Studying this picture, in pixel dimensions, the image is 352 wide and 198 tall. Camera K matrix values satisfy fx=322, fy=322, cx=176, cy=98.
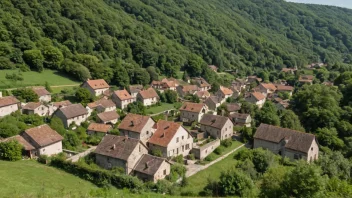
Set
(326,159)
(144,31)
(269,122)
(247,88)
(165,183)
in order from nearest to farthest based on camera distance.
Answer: (165,183) → (326,159) → (269,122) → (247,88) → (144,31)

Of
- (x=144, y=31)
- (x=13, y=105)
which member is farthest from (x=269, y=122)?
(x=144, y=31)

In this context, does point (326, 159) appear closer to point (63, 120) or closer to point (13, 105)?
point (63, 120)

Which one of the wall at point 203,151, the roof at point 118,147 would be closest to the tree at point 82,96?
the roof at point 118,147

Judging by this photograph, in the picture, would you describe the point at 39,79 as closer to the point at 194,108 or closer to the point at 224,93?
the point at 194,108

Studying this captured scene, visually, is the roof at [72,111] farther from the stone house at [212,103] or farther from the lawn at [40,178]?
the stone house at [212,103]

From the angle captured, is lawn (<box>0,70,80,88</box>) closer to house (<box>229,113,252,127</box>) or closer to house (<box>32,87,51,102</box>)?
house (<box>32,87,51,102</box>)

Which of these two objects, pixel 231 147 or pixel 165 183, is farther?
pixel 231 147

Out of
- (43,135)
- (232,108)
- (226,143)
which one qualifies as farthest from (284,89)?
(43,135)
